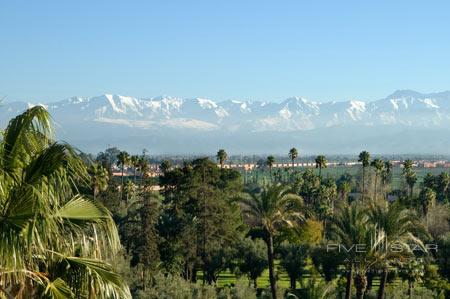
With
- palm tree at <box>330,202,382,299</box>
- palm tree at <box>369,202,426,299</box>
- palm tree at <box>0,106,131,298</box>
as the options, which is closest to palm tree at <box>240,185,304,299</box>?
palm tree at <box>330,202,382,299</box>

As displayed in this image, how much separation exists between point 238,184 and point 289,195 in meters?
48.8

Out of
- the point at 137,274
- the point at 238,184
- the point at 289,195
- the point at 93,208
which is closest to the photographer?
the point at 93,208

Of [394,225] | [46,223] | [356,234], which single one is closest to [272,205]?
[356,234]

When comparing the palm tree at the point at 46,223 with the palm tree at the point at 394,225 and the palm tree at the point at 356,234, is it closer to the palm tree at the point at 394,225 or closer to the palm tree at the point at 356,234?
the palm tree at the point at 356,234

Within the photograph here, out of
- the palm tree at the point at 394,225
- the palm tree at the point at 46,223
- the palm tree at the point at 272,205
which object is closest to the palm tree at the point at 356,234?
the palm tree at the point at 394,225

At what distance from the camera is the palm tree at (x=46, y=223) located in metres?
7.12

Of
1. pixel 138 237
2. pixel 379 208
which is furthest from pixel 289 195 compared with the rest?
pixel 138 237

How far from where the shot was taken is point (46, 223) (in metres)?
7.14

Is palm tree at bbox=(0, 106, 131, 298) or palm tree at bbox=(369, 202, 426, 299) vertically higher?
palm tree at bbox=(0, 106, 131, 298)

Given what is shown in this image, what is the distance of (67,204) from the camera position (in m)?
7.84

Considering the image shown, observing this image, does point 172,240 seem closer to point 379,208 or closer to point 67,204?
point 379,208

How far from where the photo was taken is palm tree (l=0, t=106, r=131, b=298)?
23.4 feet

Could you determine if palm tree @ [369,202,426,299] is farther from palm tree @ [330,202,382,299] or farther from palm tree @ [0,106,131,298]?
palm tree @ [0,106,131,298]

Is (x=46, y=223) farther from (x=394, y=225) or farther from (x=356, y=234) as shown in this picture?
(x=394, y=225)
